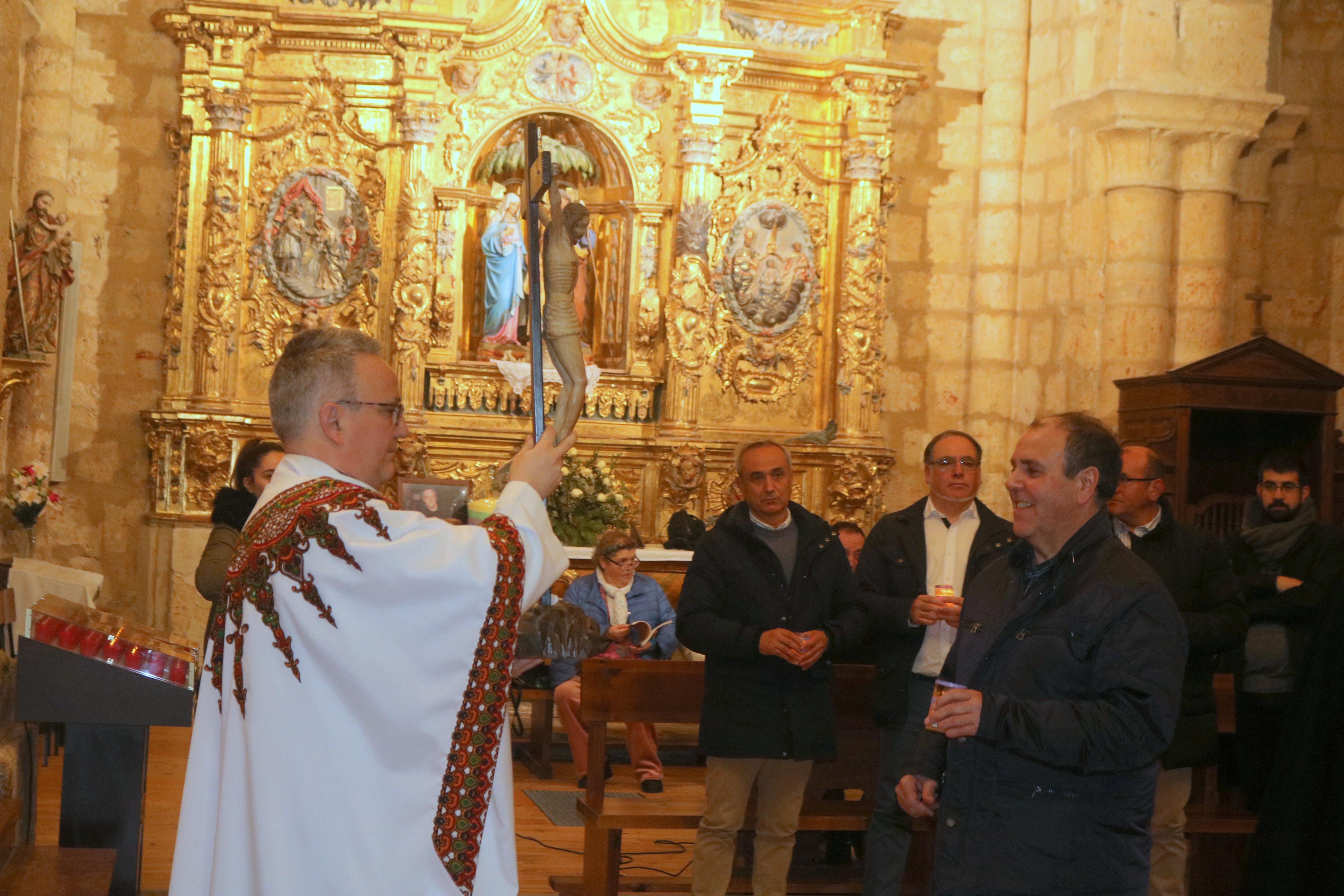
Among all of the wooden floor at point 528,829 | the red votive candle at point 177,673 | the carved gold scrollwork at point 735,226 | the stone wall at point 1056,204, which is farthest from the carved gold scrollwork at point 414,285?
the red votive candle at point 177,673

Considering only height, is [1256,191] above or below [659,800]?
above

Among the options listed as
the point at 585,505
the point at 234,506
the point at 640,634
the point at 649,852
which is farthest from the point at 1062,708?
the point at 585,505

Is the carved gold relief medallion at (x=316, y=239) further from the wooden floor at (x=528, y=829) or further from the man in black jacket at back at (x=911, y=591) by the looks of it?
the man in black jacket at back at (x=911, y=591)

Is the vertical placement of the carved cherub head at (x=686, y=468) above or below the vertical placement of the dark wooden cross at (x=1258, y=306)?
below

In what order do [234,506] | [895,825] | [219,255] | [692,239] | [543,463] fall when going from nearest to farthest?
[543,463], [895,825], [234,506], [219,255], [692,239]

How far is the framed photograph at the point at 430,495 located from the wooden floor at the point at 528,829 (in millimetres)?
1569

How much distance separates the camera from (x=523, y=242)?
1059cm

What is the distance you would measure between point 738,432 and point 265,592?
832 centimetres

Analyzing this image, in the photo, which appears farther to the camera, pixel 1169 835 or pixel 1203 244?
pixel 1203 244

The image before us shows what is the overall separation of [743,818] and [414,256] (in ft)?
20.0

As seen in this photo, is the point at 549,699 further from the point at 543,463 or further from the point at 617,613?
the point at 543,463

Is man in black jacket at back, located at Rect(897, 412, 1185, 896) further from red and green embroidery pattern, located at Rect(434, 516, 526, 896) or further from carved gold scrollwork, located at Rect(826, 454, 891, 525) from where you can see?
carved gold scrollwork, located at Rect(826, 454, 891, 525)

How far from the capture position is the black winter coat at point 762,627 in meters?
4.96

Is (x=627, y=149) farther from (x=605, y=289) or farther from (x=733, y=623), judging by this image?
(x=733, y=623)
